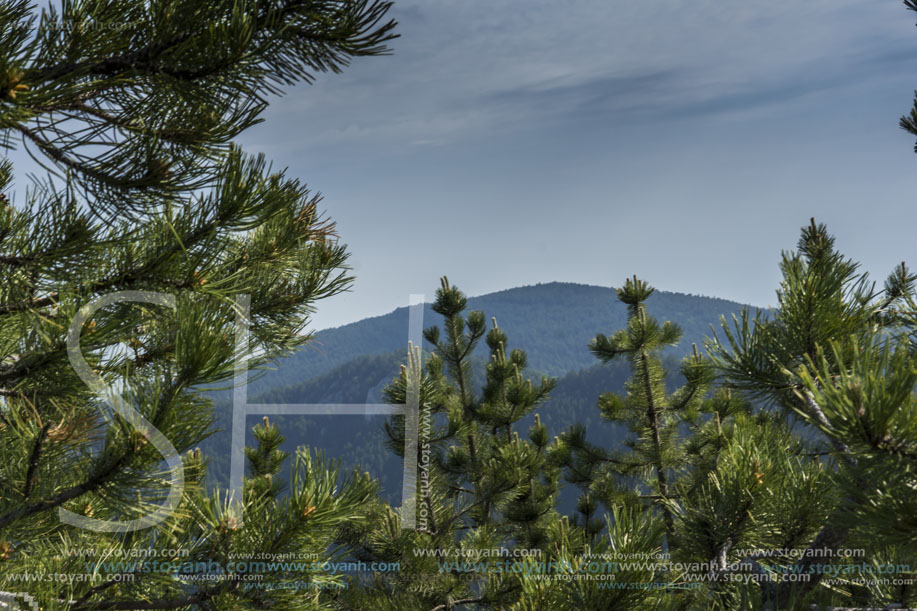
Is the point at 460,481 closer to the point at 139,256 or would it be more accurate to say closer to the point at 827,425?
the point at 139,256

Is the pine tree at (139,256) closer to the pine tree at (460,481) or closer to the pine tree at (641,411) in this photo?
the pine tree at (460,481)

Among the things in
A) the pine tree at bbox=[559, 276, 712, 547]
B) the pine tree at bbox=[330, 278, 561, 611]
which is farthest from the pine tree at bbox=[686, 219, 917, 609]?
the pine tree at bbox=[559, 276, 712, 547]

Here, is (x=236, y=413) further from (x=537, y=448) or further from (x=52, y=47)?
(x=537, y=448)

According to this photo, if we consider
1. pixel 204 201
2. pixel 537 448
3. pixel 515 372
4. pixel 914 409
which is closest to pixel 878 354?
pixel 914 409

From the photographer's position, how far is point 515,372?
1028 centimetres

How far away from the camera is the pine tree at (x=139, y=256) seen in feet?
6.45

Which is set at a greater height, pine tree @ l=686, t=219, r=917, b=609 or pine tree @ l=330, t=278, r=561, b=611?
pine tree @ l=686, t=219, r=917, b=609

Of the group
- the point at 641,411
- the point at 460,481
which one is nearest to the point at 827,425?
the point at 460,481

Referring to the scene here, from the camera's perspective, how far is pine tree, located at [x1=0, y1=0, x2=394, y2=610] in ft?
6.45

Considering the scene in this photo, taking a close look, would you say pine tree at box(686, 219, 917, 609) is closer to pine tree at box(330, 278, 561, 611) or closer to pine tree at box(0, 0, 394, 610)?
pine tree at box(330, 278, 561, 611)

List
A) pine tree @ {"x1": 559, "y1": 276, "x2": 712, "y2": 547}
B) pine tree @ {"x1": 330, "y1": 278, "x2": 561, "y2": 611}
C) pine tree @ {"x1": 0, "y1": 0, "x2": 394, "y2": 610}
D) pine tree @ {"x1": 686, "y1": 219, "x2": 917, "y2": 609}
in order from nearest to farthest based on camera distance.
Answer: pine tree @ {"x1": 686, "y1": 219, "x2": 917, "y2": 609}
pine tree @ {"x1": 0, "y1": 0, "x2": 394, "y2": 610}
pine tree @ {"x1": 330, "y1": 278, "x2": 561, "y2": 611}
pine tree @ {"x1": 559, "y1": 276, "x2": 712, "y2": 547}

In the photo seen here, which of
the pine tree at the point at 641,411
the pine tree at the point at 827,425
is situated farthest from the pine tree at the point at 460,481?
the pine tree at the point at 827,425

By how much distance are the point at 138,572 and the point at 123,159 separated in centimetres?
164

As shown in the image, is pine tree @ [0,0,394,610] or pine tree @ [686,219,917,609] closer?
pine tree @ [686,219,917,609]
